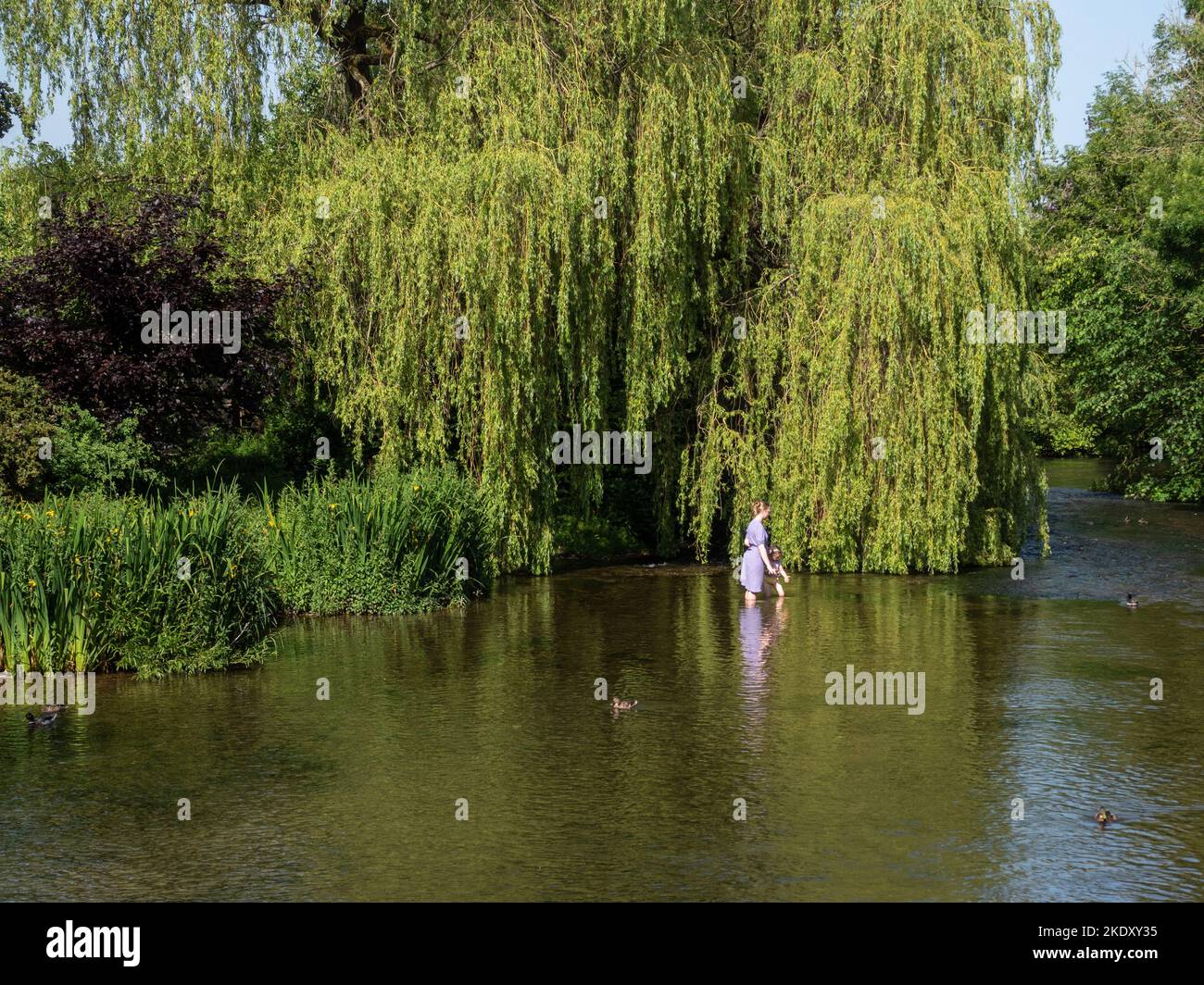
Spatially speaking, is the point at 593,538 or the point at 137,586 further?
the point at 593,538

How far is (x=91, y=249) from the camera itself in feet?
72.3

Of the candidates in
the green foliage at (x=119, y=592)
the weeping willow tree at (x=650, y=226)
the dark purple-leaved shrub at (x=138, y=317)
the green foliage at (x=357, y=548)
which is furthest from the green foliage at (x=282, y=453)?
the green foliage at (x=119, y=592)

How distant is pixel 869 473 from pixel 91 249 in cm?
1268

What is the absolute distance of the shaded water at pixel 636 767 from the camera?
909 centimetres

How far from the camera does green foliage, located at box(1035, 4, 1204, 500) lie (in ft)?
112

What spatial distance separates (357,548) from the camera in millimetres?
19891

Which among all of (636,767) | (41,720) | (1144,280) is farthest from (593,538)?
(1144,280)

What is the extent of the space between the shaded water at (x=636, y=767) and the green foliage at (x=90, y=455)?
13.7 feet

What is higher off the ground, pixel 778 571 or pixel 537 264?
pixel 537 264

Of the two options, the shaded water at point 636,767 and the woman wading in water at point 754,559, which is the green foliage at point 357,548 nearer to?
the shaded water at point 636,767

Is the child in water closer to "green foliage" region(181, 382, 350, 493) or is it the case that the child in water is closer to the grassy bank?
the grassy bank

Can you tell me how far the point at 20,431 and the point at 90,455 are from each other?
3.24ft

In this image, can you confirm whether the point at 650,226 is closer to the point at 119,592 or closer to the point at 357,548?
the point at 357,548
